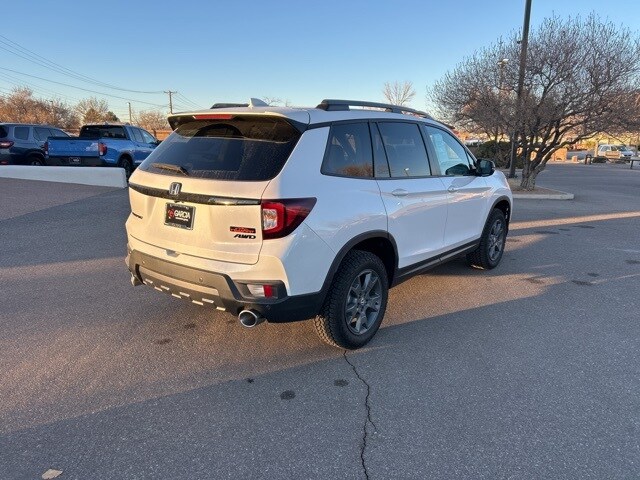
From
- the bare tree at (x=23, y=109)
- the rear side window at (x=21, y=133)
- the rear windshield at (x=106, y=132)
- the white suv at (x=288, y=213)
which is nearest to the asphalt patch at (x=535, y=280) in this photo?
the white suv at (x=288, y=213)

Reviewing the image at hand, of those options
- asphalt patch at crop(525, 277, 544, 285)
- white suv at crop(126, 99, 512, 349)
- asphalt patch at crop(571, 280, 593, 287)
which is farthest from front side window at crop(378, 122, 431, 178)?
asphalt patch at crop(571, 280, 593, 287)

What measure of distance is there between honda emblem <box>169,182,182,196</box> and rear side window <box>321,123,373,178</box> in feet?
3.42

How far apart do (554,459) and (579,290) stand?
341 cm

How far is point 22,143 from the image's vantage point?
647 inches

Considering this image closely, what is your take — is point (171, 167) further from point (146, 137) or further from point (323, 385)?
point (146, 137)

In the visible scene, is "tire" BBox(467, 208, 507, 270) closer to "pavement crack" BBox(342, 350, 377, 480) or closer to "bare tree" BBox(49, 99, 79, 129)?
"pavement crack" BBox(342, 350, 377, 480)

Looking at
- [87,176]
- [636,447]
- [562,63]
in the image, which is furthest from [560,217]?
[87,176]

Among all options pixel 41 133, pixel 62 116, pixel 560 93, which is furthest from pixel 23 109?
pixel 560 93

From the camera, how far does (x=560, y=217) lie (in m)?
10.6

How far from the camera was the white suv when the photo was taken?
3059 millimetres

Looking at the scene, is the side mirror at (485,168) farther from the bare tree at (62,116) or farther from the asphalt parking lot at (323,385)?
the bare tree at (62,116)

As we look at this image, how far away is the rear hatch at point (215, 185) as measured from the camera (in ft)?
10.0

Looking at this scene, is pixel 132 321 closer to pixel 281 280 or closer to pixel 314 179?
pixel 281 280

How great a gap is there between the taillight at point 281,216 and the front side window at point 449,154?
225 cm
